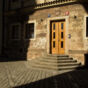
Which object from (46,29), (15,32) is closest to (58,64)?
(46,29)

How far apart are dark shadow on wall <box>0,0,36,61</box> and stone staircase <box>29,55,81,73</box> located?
3.28 metres

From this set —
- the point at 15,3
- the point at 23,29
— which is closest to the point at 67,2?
the point at 23,29

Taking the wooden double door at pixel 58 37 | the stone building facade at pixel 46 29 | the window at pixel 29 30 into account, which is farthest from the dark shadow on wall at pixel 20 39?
the wooden double door at pixel 58 37

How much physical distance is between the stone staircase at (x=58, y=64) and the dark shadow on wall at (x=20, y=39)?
3.28m

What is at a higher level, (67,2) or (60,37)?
(67,2)

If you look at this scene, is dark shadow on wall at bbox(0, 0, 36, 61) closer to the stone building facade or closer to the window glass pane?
the stone building facade

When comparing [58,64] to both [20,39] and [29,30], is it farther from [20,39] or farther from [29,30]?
[20,39]

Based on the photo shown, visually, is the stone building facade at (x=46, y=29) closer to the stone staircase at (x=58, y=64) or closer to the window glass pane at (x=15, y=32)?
Answer: the window glass pane at (x=15, y=32)

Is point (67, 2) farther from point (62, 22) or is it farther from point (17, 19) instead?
point (17, 19)

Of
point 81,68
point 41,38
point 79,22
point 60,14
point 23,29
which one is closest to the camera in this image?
point 81,68

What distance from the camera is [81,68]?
25.6 feet

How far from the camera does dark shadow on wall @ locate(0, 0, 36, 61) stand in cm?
1104

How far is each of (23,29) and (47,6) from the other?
3.04 metres

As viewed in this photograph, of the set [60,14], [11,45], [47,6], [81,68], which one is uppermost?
[47,6]
